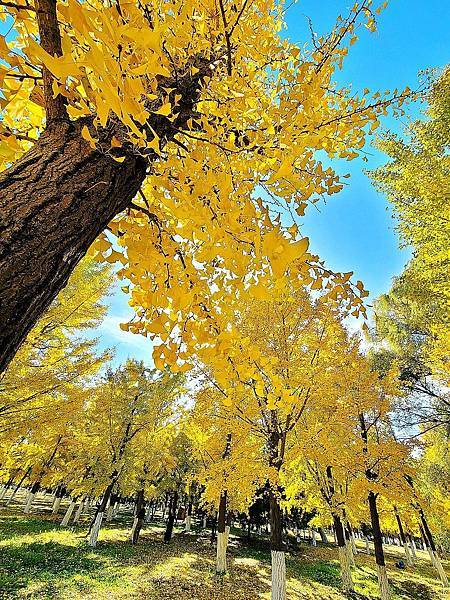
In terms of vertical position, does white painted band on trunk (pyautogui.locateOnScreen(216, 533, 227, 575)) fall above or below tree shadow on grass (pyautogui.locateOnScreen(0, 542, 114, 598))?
above

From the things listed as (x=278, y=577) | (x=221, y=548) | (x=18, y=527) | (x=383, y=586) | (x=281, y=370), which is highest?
(x=281, y=370)

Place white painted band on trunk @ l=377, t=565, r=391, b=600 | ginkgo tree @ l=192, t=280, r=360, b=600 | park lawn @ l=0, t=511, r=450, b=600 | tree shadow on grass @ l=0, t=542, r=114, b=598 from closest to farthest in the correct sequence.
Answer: ginkgo tree @ l=192, t=280, r=360, b=600, tree shadow on grass @ l=0, t=542, r=114, b=598, park lawn @ l=0, t=511, r=450, b=600, white painted band on trunk @ l=377, t=565, r=391, b=600

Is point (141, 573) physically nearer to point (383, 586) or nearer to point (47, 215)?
point (383, 586)

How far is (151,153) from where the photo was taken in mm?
1492

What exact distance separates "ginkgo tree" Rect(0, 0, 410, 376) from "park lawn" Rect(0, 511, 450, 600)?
9.69m

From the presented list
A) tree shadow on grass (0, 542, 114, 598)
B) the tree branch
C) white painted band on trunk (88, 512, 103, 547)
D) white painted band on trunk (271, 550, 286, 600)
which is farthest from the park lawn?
the tree branch

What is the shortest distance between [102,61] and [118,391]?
15910mm

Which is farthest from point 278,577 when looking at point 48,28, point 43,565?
point 48,28

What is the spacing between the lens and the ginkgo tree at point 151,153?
93cm

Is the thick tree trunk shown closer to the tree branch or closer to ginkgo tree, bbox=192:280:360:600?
the tree branch

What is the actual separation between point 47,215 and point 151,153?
0.62m

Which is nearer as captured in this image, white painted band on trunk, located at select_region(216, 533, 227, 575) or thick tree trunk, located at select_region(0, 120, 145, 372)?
thick tree trunk, located at select_region(0, 120, 145, 372)

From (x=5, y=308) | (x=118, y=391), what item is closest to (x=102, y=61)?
(x=5, y=308)

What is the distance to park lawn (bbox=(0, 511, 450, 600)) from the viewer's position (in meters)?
8.49
